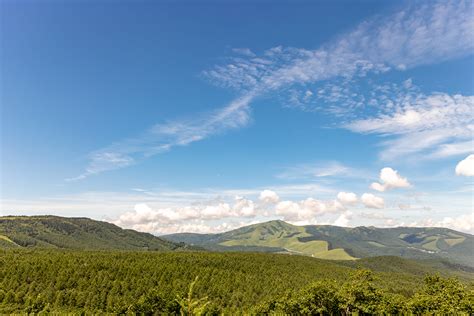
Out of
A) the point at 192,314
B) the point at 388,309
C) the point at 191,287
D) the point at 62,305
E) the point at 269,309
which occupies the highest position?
the point at 191,287

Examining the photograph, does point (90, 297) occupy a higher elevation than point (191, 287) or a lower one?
lower

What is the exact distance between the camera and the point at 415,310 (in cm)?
11262

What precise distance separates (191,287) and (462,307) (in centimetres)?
12251

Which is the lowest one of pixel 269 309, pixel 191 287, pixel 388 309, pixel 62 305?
pixel 62 305

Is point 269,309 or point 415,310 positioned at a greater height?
point 415,310

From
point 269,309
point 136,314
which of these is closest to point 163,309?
point 136,314

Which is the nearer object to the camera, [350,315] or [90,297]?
[350,315]

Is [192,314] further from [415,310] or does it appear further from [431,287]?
[431,287]

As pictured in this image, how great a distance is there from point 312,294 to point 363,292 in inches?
793

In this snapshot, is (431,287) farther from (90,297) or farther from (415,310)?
(90,297)

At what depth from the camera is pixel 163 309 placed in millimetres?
155250

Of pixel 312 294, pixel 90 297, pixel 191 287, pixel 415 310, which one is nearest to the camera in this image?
pixel 191 287

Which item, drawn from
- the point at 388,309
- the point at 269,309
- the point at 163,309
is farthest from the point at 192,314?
the point at 163,309

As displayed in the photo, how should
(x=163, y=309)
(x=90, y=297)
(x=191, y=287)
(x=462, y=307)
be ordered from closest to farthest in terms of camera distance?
(x=191, y=287) < (x=462, y=307) < (x=163, y=309) < (x=90, y=297)
